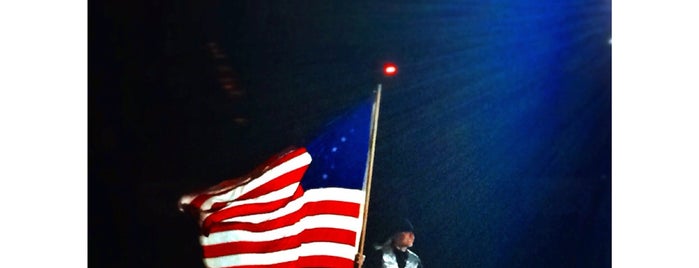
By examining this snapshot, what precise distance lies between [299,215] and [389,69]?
0.77m

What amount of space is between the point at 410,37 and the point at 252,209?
3.43ft

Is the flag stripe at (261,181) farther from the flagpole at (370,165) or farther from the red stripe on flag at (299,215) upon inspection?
the flagpole at (370,165)

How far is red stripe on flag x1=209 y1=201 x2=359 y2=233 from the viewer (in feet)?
10.6

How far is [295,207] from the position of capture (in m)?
3.30

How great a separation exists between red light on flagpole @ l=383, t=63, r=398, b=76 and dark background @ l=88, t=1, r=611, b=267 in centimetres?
3

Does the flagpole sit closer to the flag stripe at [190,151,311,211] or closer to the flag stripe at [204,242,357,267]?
the flag stripe at [204,242,357,267]

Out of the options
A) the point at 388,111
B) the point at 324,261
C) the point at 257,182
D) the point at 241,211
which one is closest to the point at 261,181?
the point at 257,182

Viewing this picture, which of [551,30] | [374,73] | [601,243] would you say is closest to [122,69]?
[374,73]

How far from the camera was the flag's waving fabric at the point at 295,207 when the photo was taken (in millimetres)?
3248

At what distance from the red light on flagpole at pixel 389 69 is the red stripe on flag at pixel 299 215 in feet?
2.01

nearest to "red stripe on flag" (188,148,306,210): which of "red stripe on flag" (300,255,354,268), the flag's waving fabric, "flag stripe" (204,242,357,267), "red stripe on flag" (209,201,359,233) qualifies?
the flag's waving fabric

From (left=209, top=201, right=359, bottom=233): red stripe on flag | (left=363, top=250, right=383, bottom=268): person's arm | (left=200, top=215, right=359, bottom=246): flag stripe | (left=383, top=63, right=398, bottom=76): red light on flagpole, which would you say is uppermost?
(left=383, top=63, right=398, bottom=76): red light on flagpole

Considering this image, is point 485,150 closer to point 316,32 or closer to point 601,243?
point 601,243

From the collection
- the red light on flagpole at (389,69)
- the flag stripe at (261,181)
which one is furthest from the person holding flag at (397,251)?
the red light on flagpole at (389,69)
